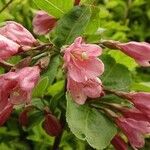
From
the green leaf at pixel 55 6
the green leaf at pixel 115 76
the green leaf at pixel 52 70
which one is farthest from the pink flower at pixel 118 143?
the green leaf at pixel 55 6

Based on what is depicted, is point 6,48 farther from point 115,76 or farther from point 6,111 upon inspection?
point 115,76

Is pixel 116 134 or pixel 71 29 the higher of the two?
pixel 71 29

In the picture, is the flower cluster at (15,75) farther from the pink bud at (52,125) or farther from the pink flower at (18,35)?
the pink bud at (52,125)

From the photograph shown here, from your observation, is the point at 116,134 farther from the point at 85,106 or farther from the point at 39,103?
the point at 39,103

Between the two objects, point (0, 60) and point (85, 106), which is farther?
point (85, 106)

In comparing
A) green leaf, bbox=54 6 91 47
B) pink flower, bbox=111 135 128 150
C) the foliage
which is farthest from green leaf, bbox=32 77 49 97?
pink flower, bbox=111 135 128 150

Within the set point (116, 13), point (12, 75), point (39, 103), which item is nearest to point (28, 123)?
point (39, 103)

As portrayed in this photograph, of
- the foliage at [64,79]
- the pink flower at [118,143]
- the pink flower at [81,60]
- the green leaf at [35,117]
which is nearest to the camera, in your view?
the pink flower at [81,60]
